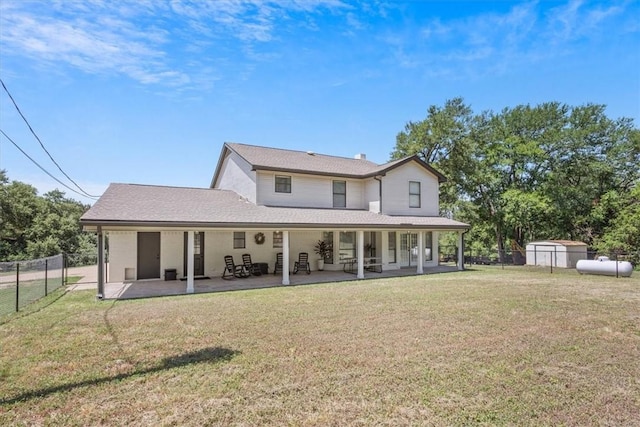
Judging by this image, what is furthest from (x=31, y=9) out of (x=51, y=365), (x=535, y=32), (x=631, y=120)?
(x=631, y=120)

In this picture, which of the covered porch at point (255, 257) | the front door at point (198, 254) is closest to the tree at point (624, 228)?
the covered porch at point (255, 257)

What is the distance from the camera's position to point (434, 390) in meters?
4.03

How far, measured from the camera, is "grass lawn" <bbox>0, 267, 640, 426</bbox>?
11.7 feet

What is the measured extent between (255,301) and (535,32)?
14.4m

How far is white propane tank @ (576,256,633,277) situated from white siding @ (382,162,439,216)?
676 centimetres

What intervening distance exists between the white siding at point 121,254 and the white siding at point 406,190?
10.8 meters

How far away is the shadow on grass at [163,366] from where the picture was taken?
3.95 metres

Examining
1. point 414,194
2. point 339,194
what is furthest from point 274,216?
point 414,194

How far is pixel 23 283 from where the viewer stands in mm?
10609

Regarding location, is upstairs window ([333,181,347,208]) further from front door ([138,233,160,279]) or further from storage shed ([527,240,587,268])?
storage shed ([527,240,587,268])

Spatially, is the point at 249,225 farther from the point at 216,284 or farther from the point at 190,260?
the point at 216,284

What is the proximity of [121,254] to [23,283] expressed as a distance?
320cm

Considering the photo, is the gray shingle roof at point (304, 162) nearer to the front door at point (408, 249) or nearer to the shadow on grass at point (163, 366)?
the front door at point (408, 249)

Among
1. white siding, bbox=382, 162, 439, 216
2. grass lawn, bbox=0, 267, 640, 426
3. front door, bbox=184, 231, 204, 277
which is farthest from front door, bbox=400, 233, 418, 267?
front door, bbox=184, 231, 204, 277
